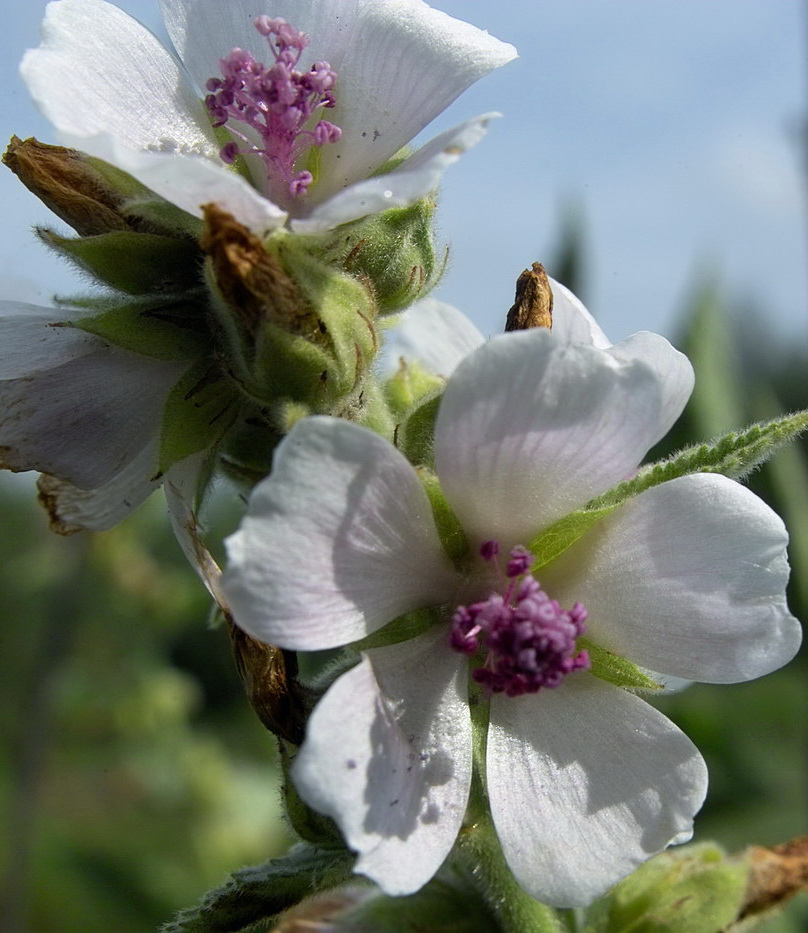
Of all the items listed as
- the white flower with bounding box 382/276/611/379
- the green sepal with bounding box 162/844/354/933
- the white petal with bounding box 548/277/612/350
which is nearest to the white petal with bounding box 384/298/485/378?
the white flower with bounding box 382/276/611/379

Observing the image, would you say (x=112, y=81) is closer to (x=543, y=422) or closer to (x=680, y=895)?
(x=543, y=422)

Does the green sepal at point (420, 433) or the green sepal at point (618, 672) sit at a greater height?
the green sepal at point (420, 433)

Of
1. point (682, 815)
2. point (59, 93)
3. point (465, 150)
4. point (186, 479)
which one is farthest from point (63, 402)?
point (682, 815)

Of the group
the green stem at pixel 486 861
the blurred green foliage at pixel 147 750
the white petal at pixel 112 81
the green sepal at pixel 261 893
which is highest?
the white petal at pixel 112 81

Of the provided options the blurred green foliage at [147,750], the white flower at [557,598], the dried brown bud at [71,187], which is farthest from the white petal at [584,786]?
the blurred green foliage at [147,750]

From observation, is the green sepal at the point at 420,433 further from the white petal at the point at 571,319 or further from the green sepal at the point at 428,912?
the green sepal at the point at 428,912

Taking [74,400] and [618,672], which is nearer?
[618,672]

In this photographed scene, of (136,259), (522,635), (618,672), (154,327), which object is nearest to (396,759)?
(522,635)
